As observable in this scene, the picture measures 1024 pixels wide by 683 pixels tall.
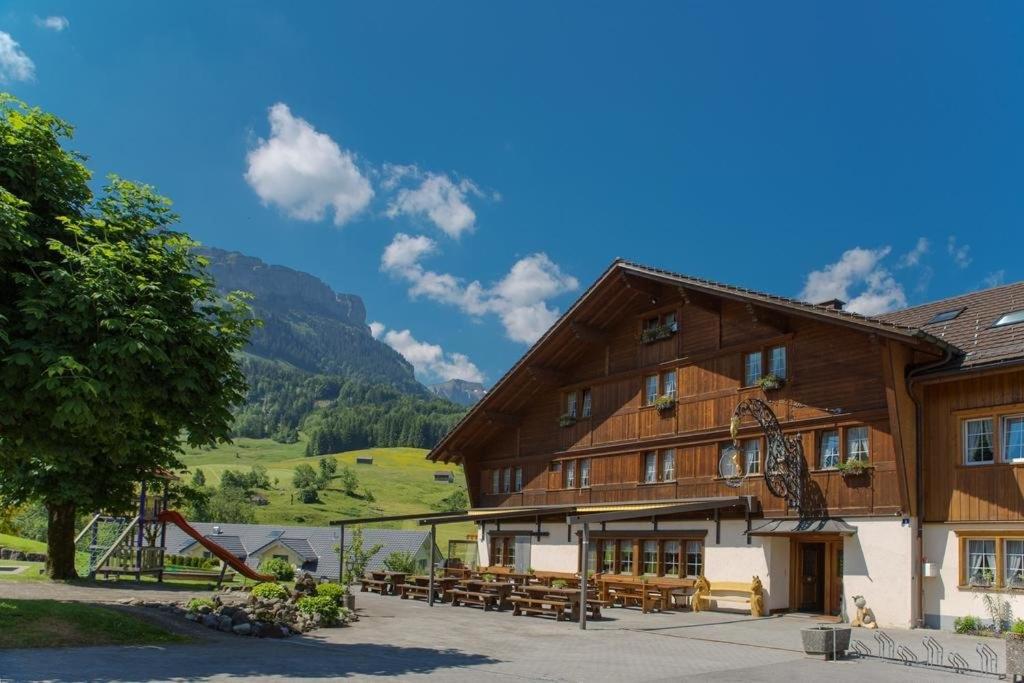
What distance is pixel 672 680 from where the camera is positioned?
41.9 feet

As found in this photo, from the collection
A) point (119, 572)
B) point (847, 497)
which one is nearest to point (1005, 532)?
point (847, 497)

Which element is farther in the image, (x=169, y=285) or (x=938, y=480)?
(x=938, y=480)

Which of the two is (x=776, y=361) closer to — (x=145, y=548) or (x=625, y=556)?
(x=625, y=556)

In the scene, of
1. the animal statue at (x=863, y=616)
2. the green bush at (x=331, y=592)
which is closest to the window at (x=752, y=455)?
the animal statue at (x=863, y=616)

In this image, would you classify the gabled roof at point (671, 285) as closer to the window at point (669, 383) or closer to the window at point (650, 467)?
the window at point (669, 383)

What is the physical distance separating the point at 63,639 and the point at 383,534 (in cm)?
5897

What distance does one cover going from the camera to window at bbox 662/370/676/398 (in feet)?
89.8

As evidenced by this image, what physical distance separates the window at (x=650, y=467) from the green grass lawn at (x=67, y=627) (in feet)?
50.7

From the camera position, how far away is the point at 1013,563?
1920 cm

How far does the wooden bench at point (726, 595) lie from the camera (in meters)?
23.9

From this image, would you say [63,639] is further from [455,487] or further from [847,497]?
[455,487]

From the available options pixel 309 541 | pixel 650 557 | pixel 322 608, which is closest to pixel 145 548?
pixel 322 608

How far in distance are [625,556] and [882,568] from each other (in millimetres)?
9056

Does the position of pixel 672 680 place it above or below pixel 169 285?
below
